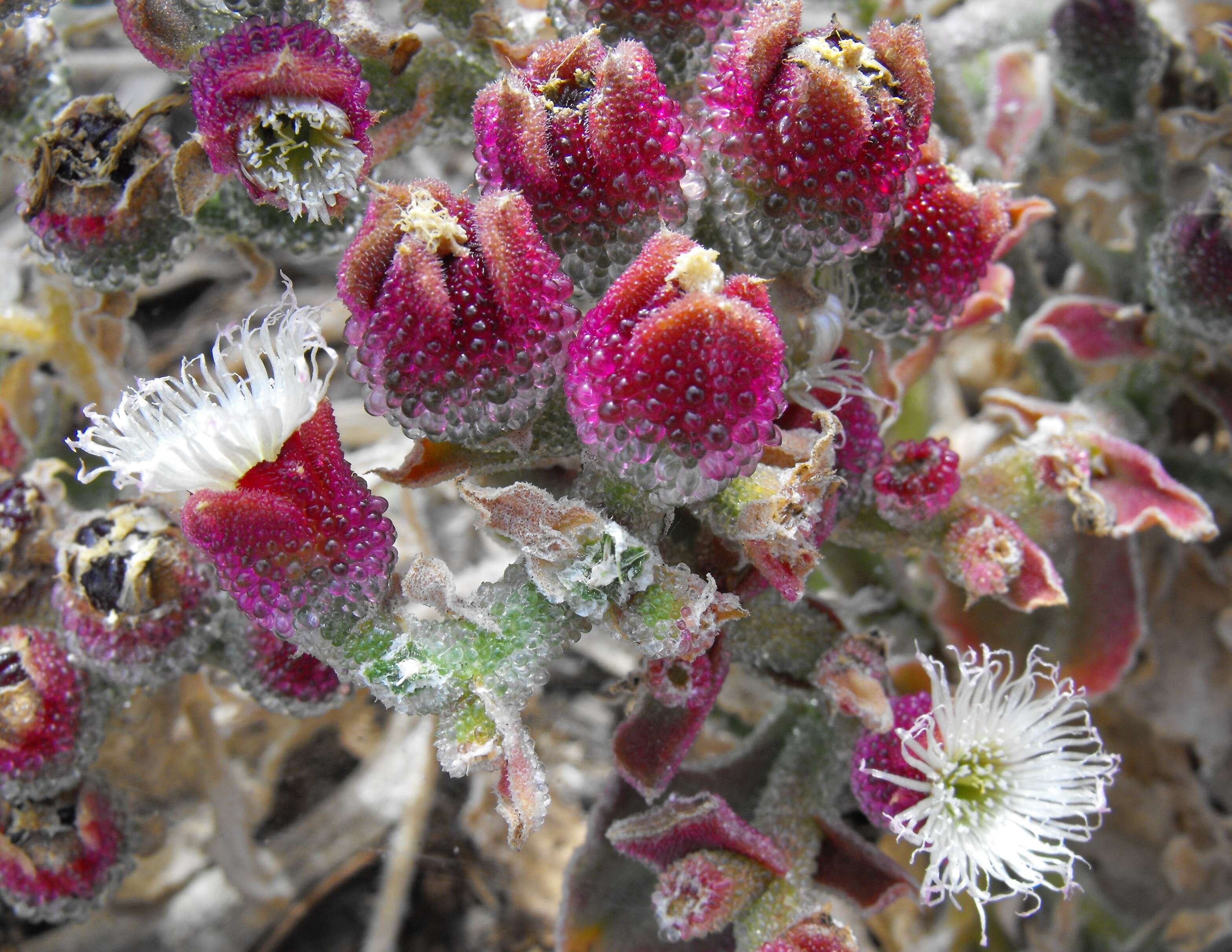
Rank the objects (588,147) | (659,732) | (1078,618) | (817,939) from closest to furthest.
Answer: (588,147)
(817,939)
(659,732)
(1078,618)

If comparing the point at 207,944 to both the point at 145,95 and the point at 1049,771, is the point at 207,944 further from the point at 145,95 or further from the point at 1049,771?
the point at 145,95

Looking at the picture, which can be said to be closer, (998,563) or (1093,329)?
(998,563)

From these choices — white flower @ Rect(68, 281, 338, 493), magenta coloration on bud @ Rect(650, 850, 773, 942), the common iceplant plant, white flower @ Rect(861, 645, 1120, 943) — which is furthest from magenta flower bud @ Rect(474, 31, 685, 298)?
magenta coloration on bud @ Rect(650, 850, 773, 942)

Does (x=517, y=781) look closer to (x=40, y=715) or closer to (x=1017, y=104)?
(x=40, y=715)

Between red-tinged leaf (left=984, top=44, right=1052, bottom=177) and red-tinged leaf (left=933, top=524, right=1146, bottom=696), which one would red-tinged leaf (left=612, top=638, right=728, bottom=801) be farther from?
red-tinged leaf (left=984, top=44, right=1052, bottom=177)

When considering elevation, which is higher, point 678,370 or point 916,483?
point 678,370

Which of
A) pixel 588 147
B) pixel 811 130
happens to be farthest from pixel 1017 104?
pixel 588 147

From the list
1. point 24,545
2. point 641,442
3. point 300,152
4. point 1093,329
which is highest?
point 300,152
